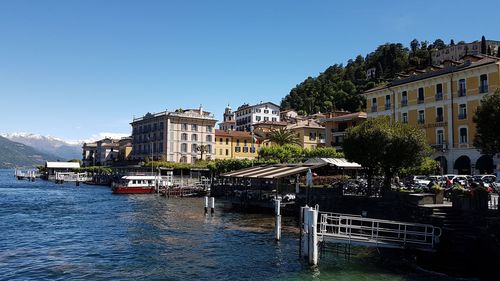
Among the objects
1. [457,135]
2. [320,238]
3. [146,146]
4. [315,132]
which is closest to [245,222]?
[320,238]

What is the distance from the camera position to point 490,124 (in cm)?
2519

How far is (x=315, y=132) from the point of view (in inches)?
3979

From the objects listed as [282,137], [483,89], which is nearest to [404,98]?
[483,89]

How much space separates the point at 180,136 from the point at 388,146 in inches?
3276

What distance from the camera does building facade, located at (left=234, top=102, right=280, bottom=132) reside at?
5723 inches

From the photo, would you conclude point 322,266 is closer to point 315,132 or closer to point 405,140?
point 405,140

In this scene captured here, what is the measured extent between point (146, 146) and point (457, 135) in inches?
3329

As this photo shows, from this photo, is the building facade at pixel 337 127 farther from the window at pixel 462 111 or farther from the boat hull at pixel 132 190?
the boat hull at pixel 132 190

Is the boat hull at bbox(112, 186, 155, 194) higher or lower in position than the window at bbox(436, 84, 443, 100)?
lower

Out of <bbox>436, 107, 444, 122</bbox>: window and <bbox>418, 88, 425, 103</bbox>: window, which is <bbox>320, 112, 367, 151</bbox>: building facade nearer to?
<bbox>418, 88, 425, 103</bbox>: window

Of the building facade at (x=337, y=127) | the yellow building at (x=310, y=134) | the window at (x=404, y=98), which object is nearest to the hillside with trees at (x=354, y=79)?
the yellow building at (x=310, y=134)

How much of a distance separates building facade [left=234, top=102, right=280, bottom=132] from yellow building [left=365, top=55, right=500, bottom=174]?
82.1 meters

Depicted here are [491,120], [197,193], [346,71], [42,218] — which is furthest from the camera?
[346,71]

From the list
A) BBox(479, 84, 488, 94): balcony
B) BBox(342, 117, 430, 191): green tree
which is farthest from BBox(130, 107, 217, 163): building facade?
BBox(342, 117, 430, 191): green tree
